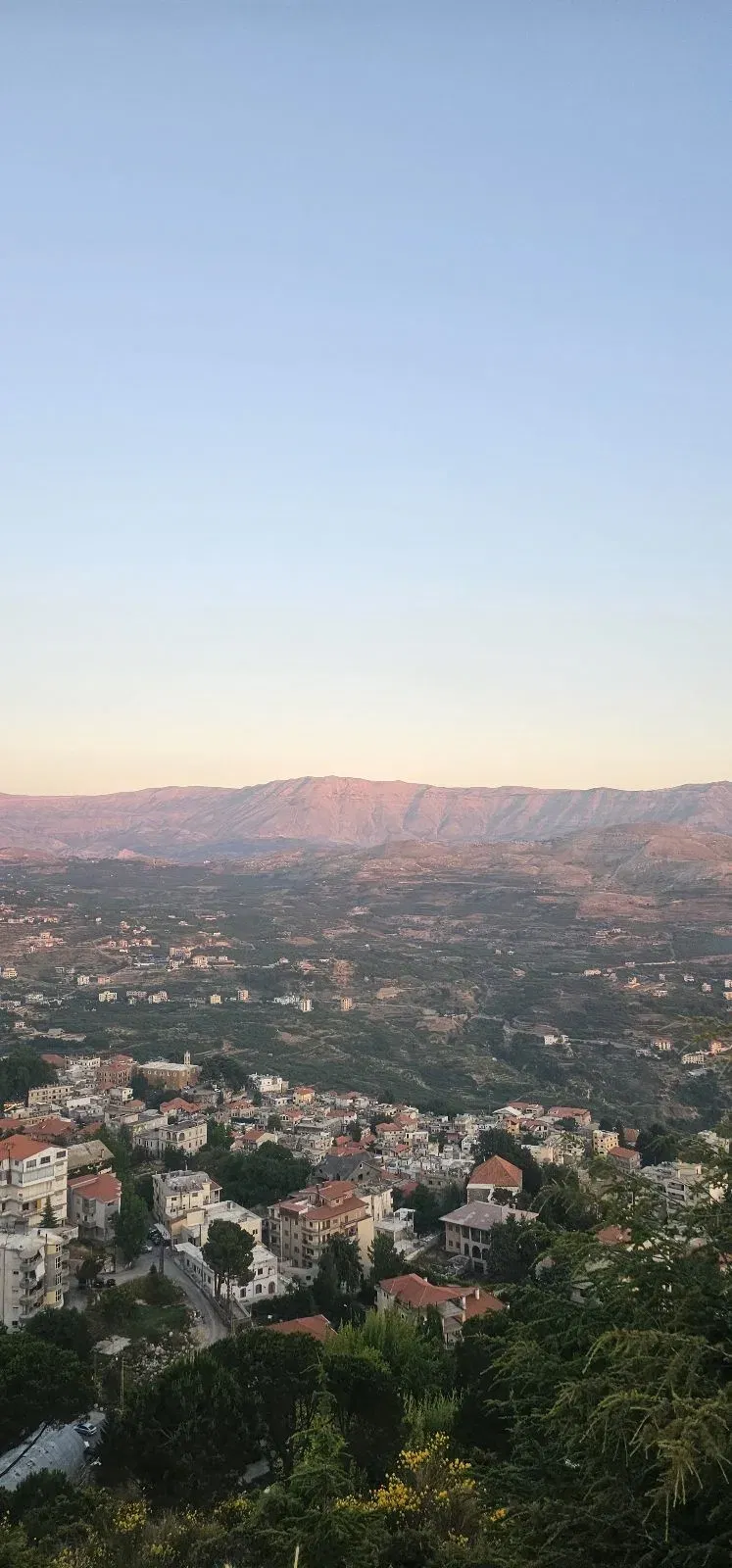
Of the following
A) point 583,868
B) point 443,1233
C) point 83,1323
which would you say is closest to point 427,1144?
point 443,1233

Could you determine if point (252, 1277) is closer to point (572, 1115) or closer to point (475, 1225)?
point (475, 1225)

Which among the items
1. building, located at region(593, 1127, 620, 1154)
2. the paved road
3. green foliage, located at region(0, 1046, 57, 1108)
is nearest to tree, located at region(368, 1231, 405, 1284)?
the paved road

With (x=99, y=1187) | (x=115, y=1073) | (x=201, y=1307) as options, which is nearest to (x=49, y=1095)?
(x=115, y=1073)

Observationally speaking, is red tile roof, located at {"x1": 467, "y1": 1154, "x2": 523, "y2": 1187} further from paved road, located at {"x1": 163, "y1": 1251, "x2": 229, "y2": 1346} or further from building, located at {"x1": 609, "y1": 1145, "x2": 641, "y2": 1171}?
paved road, located at {"x1": 163, "y1": 1251, "x2": 229, "y2": 1346}

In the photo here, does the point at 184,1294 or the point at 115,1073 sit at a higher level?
the point at 184,1294

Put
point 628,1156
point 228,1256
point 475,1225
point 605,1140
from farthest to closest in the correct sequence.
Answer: point 605,1140
point 628,1156
point 475,1225
point 228,1256

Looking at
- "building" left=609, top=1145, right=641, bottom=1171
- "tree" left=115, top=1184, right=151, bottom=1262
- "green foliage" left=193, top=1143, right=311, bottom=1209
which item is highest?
"tree" left=115, top=1184, right=151, bottom=1262
